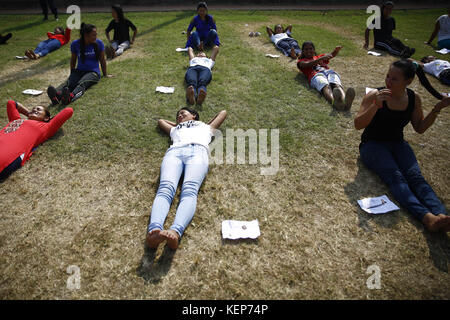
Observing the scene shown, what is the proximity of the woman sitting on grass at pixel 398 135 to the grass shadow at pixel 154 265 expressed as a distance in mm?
2953

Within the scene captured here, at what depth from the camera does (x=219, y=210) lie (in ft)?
9.98

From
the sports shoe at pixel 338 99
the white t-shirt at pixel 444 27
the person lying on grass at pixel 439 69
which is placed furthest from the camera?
the white t-shirt at pixel 444 27

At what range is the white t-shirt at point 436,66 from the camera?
6334 mm

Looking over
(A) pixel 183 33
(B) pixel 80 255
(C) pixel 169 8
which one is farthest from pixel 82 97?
(C) pixel 169 8

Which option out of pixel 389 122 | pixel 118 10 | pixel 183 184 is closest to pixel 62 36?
pixel 118 10

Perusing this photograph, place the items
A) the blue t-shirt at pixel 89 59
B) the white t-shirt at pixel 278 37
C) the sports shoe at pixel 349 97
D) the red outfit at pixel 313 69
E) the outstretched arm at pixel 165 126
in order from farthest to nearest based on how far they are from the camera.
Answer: the white t-shirt at pixel 278 37
the red outfit at pixel 313 69
the blue t-shirt at pixel 89 59
the sports shoe at pixel 349 97
the outstretched arm at pixel 165 126

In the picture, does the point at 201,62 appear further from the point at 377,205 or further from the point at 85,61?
the point at 377,205

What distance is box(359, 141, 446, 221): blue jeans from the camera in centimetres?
287

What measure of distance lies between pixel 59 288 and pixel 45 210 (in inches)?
46.3

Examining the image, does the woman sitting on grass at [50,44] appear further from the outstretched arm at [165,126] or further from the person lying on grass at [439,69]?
the person lying on grass at [439,69]

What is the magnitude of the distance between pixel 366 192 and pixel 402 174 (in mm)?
524

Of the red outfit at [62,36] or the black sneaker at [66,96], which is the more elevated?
the red outfit at [62,36]

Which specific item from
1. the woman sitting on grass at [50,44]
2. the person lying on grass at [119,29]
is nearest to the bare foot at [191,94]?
the person lying on grass at [119,29]
